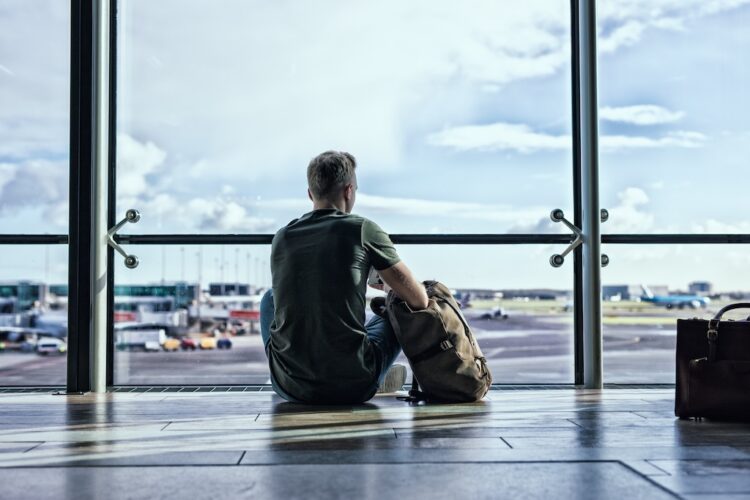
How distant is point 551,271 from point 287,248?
143 centimetres

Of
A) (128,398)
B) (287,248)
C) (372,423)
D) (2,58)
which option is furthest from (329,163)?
(2,58)

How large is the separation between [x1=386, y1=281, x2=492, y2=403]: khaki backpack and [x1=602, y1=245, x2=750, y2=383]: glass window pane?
988 mm

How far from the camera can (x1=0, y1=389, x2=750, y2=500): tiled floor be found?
1689 mm

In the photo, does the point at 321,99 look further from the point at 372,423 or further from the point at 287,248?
the point at 372,423

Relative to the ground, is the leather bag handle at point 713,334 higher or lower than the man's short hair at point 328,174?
lower

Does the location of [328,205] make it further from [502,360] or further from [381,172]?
Answer: [502,360]

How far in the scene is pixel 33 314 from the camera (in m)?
3.84

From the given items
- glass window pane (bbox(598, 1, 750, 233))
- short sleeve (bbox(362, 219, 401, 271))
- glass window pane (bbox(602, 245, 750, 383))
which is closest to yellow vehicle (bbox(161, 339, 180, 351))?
short sleeve (bbox(362, 219, 401, 271))

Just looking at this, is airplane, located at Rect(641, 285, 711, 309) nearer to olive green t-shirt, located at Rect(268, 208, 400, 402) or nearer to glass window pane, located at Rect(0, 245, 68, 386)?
olive green t-shirt, located at Rect(268, 208, 400, 402)

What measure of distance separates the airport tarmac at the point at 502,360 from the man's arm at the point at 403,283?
96cm

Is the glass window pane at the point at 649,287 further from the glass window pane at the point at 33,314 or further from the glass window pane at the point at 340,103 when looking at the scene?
the glass window pane at the point at 33,314

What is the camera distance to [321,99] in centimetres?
398

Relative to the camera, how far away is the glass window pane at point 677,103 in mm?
3984

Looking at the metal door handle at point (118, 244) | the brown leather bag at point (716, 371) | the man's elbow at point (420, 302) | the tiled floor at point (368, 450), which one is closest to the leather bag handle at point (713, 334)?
the brown leather bag at point (716, 371)
